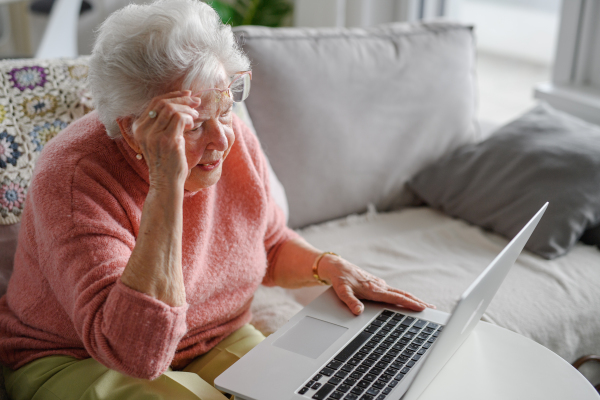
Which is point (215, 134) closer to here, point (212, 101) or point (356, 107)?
point (212, 101)

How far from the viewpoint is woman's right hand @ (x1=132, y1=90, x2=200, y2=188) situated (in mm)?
832

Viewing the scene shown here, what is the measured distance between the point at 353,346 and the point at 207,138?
43 centimetres

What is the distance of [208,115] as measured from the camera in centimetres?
93

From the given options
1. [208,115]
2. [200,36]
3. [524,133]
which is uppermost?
[200,36]

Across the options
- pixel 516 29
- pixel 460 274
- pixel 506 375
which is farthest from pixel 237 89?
pixel 516 29

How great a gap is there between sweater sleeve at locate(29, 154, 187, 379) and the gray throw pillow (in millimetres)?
1114

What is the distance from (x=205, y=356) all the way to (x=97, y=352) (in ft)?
1.03

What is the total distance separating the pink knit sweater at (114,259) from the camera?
2.74 feet

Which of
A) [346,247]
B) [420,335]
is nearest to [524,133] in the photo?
[346,247]

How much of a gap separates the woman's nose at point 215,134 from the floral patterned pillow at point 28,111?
0.47 meters

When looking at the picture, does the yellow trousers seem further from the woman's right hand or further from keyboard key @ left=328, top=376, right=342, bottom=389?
the woman's right hand

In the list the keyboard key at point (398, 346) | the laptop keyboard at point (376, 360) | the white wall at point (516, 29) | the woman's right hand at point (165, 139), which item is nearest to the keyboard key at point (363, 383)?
the laptop keyboard at point (376, 360)

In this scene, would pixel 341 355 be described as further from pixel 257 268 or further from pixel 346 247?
pixel 346 247

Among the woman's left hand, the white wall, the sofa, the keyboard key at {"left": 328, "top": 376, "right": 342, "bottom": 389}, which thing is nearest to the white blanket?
the sofa
